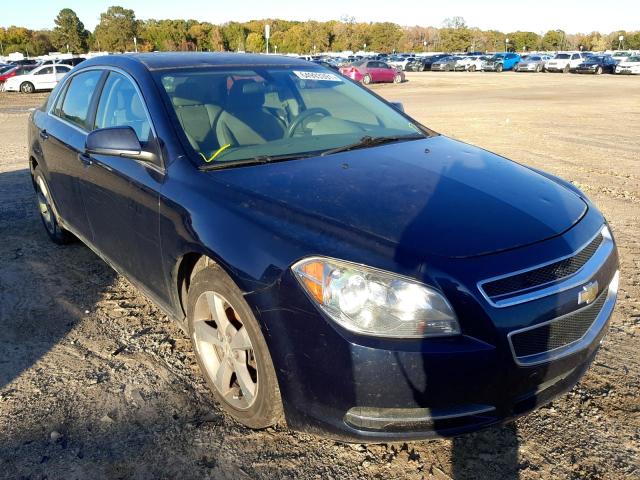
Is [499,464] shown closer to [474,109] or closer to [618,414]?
[618,414]

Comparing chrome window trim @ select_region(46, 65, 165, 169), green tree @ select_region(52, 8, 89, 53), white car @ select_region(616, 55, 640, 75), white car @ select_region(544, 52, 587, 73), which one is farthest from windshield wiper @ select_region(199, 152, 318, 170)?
green tree @ select_region(52, 8, 89, 53)

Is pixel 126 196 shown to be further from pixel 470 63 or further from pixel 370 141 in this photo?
pixel 470 63

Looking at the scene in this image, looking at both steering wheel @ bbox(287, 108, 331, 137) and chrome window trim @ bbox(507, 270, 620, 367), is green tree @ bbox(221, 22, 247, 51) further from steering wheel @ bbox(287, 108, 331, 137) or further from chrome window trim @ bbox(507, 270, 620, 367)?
chrome window trim @ bbox(507, 270, 620, 367)

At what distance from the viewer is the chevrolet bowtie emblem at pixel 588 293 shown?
2287 mm

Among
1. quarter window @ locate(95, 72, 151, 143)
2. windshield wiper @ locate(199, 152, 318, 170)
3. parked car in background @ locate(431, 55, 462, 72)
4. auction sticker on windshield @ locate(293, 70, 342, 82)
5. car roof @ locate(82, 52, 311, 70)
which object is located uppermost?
car roof @ locate(82, 52, 311, 70)

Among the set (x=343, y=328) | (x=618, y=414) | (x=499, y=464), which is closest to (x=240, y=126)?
(x=343, y=328)

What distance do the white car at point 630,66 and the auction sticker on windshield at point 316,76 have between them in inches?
1762

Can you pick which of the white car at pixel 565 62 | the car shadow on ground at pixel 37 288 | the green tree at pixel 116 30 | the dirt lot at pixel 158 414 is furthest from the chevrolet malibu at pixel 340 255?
the green tree at pixel 116 30

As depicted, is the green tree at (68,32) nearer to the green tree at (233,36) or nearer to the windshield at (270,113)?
the green tree at (233,36)

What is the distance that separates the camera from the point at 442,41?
368 ft

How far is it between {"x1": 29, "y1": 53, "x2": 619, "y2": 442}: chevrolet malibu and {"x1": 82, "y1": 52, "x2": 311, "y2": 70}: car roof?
3 cm

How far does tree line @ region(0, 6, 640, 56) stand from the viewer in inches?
3541

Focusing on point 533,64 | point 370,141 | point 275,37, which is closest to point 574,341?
A: point 370,141

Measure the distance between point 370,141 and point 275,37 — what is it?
110 metres
